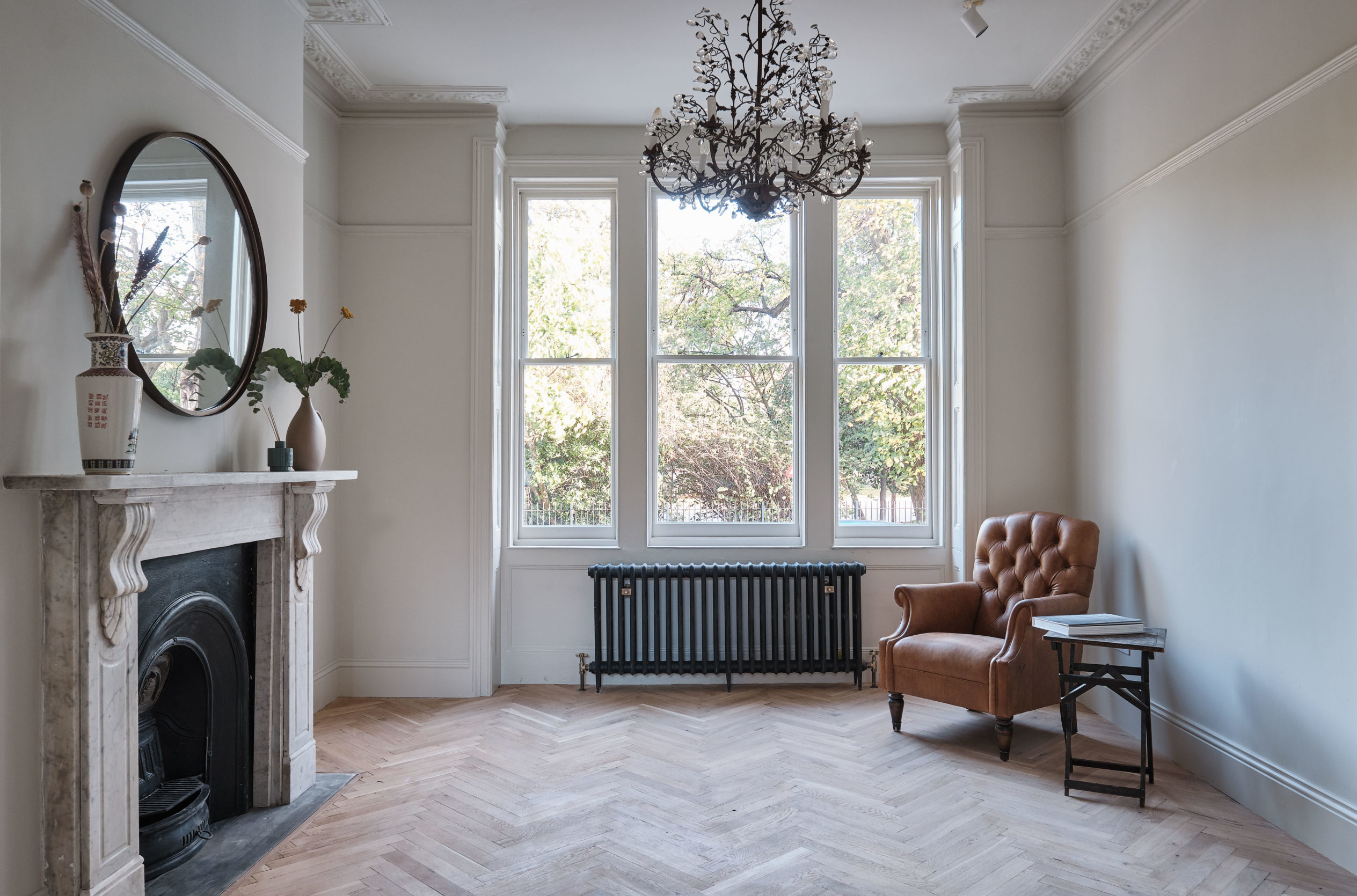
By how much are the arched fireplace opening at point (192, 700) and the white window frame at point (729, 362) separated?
93.3 inches

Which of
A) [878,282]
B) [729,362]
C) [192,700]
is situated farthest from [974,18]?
[192,700]

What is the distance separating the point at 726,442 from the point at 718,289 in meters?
0.93

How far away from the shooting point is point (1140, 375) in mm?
3855

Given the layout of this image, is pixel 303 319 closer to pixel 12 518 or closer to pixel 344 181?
pixel 344 181

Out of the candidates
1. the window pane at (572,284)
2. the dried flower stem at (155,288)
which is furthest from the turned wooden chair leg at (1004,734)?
the dried flower stem at (155,288)

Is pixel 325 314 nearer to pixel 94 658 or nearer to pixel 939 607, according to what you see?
pixel 94 658

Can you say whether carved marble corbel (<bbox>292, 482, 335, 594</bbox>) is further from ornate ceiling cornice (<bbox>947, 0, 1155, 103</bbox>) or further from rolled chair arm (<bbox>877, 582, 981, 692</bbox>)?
ornate ceiling cornice (<bbox>947, 0, 1155, 103</bbox>)

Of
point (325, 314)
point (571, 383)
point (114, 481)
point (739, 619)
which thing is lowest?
point (739, 619)

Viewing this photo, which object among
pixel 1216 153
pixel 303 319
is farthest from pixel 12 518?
pixel 1216 153

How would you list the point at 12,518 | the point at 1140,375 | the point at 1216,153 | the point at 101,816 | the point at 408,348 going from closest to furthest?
the point at 12,518, the point at 101,816, the point at 1216,153, the point at 1140,375, the point at 408,348

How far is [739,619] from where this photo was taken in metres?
4.61

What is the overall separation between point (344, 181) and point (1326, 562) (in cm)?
491

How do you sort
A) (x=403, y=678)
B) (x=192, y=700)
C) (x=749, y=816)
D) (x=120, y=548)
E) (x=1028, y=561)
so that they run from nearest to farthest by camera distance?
(x=120, y=548)
(x=192, y=700)
(x=749, y=816)
(x=1028, y=561)
(x=403, y=678)

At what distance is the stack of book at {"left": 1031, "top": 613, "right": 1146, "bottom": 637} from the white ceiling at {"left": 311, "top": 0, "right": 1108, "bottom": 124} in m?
2.70
